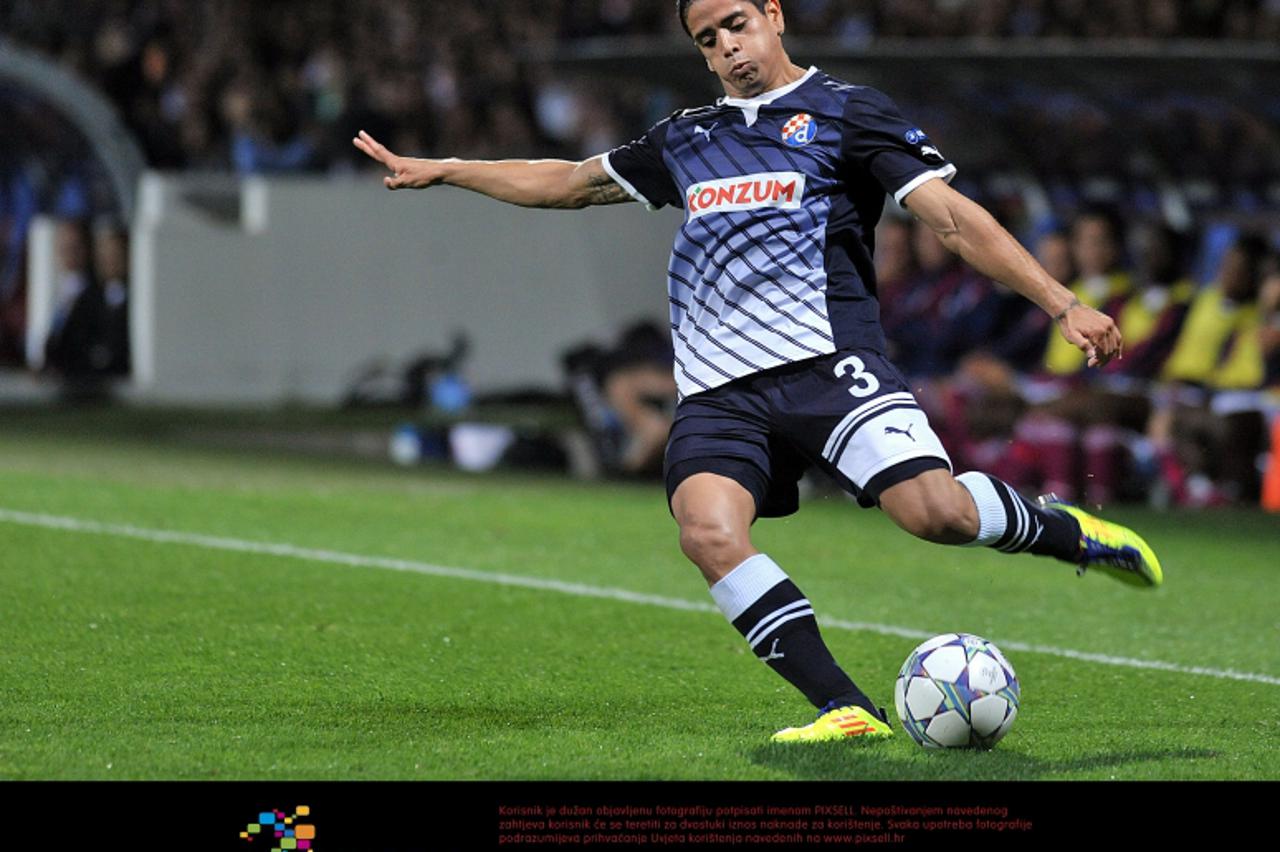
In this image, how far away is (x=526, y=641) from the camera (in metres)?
7.74

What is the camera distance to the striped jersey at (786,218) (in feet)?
19.0

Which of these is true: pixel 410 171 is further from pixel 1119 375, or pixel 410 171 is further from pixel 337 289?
pixel 337 289

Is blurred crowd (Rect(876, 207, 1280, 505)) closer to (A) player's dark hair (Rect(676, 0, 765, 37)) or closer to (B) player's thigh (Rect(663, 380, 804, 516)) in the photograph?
(B) player's thigh (Rect(663, 380, 804, 516))

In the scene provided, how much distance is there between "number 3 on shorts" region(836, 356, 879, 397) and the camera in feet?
18.9

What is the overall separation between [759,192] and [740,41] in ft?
1.32

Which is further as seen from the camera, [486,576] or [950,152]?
[950,152]

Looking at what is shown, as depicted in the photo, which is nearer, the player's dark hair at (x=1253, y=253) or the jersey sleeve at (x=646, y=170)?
the jersey sleeve at (x=646, y=170)

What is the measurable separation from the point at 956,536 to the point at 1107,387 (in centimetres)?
794

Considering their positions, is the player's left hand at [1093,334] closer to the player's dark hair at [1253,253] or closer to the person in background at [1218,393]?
the person in background at [1218,393]

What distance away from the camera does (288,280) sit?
21.0 m

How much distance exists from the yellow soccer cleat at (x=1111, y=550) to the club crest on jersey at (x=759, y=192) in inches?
44.8

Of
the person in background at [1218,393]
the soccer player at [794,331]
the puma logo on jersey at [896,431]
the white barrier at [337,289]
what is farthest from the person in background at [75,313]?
the puma logo on jersey at [896,431]
